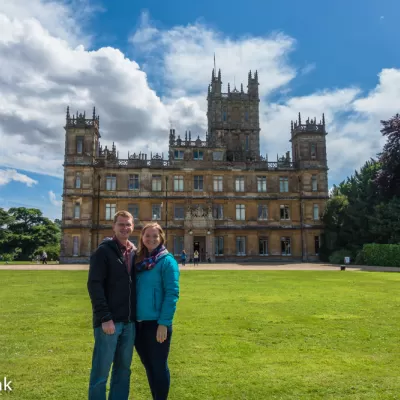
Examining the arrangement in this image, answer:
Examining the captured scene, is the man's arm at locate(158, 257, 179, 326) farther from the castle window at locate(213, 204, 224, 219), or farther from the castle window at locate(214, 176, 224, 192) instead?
the castle window at locate(214, 176, 224, 192)

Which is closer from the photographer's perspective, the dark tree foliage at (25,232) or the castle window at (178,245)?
the castle window at (178,245)

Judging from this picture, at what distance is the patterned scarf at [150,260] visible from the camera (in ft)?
17.2

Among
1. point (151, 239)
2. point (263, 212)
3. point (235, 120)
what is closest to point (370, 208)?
point (263, 212)

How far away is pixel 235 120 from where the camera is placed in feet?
203

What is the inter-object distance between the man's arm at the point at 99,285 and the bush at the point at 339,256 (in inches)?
1625

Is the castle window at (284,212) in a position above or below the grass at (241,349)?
above

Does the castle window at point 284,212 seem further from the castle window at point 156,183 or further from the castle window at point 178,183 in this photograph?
the castle window at point 156,183

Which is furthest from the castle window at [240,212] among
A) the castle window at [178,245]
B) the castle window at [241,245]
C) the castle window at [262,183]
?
the castle window at [178,245]

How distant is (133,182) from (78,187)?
6408 mm

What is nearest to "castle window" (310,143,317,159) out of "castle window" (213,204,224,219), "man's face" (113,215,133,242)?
"castle window" (213,204,224,219)

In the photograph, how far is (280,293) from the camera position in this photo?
15906 mm

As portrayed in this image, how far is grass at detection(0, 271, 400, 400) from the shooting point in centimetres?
604

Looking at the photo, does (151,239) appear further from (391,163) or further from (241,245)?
(241,245)

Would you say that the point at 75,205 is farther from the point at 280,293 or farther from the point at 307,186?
the point at 280,293
